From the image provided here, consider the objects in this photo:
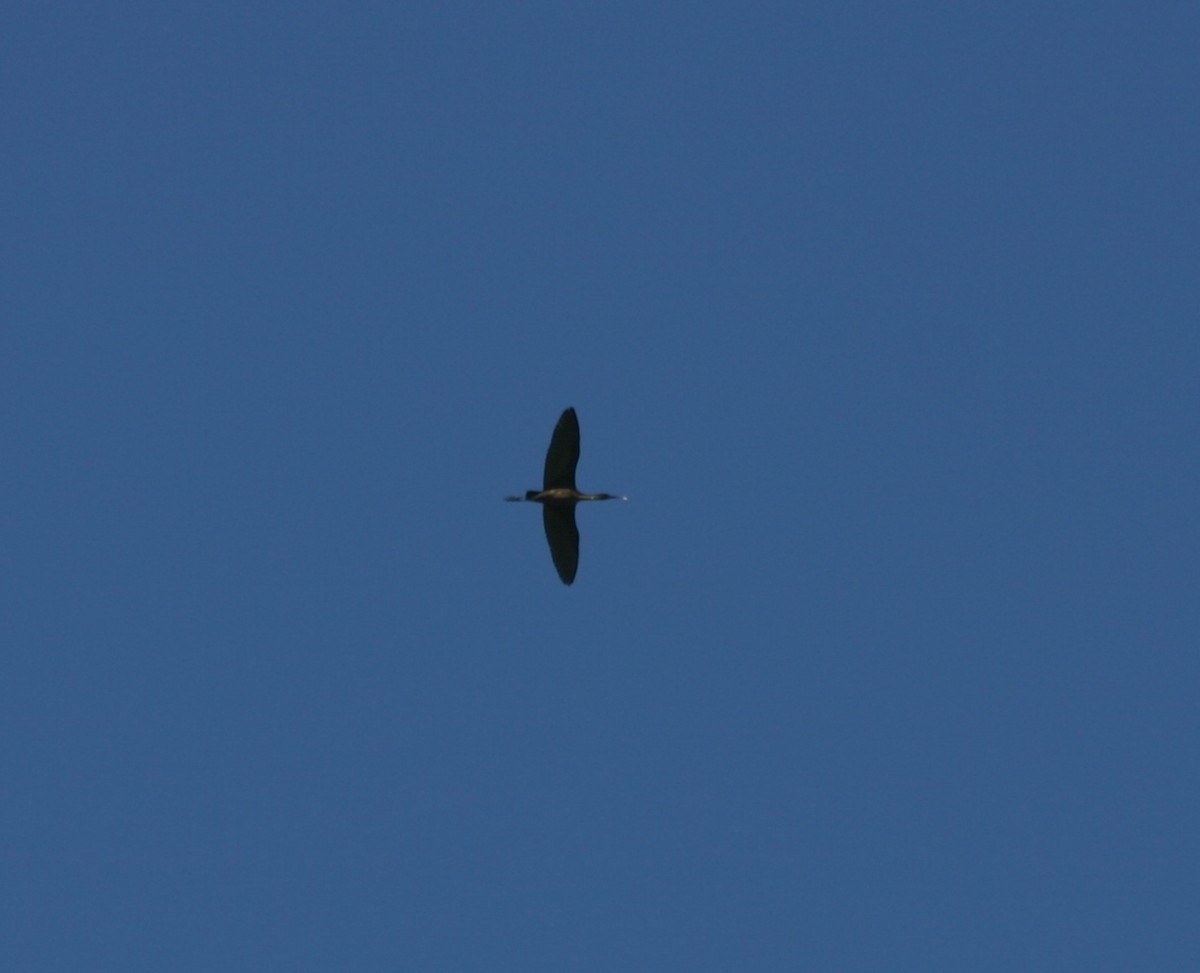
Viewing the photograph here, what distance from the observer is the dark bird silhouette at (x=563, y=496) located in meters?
111

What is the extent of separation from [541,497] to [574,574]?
208 cm

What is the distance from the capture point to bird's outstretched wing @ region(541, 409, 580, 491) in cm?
11106

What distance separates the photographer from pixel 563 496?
112 m

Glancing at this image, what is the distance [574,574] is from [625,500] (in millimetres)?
2217

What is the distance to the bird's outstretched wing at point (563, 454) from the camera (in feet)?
364

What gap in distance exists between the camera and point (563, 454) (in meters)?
111

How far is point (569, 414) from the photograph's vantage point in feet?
364

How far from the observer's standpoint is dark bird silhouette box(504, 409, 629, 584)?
111125 mm

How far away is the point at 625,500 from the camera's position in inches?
4409

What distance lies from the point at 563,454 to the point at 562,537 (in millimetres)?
2173

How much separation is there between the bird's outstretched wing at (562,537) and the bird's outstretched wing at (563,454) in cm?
66

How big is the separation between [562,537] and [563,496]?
1.13 m

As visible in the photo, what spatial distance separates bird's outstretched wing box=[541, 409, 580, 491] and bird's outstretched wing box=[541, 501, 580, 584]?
26.1 inches

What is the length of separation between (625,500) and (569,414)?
270 centimetres
